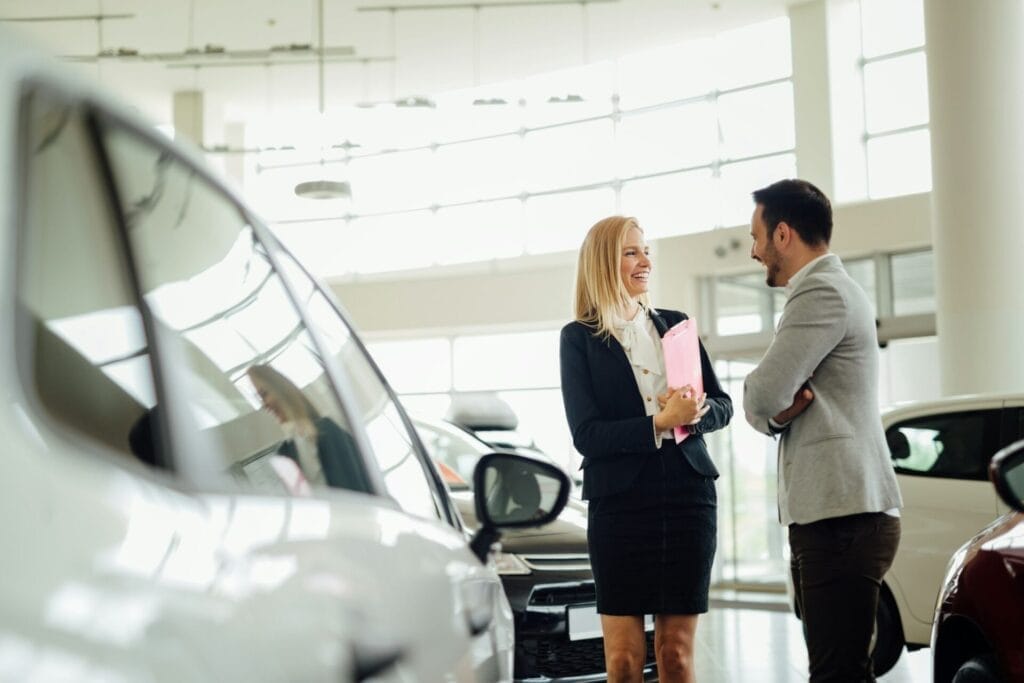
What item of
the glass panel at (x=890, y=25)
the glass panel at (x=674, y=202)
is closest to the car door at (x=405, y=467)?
the glass panel at (x=890, y=25)

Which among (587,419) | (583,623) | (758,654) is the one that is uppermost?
(587,419)

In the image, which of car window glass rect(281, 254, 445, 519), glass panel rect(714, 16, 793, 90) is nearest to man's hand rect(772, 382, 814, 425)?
car window glass rect(281, 254, 445, 519)

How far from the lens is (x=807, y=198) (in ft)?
9.45

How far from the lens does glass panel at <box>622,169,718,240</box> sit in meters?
17.3

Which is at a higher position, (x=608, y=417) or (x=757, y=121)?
(x=757, y=121)

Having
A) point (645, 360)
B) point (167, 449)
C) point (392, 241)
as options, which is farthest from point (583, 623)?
point (392, 241)

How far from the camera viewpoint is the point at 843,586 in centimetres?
263

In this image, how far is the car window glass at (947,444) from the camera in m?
6.12

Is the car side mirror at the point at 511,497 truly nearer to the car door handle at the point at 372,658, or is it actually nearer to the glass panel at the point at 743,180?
the car door handle at the point at 372,658

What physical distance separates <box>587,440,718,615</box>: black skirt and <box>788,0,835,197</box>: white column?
12.9 meters

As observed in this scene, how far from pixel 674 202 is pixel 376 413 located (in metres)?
16.2

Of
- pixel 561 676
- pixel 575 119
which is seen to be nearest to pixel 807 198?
pixel 561 676

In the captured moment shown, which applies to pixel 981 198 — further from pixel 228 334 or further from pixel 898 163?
pixel 228 334

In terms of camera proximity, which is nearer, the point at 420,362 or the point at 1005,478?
the point at 1005,478
